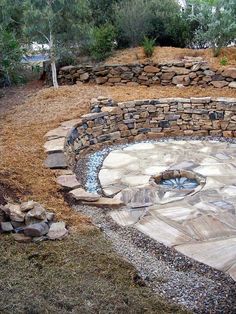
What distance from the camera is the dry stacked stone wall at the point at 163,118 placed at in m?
7.14

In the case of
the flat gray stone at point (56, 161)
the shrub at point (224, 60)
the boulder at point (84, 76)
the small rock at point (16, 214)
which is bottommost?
the flat gray stone at point (56, 161)

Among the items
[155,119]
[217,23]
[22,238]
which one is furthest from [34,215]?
[217,23]

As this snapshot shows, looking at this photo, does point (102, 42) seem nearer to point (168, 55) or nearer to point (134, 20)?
point (134, 20)

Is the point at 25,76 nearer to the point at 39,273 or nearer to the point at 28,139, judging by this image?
the point at 28,139

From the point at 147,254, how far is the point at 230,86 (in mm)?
5340

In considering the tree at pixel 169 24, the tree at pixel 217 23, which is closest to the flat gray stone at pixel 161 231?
the tree at pixel 217 23

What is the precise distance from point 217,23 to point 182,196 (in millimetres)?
5039

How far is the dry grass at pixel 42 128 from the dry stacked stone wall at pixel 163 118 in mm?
362

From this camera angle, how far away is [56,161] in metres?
5.10

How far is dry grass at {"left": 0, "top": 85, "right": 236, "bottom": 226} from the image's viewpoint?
4.27 meters

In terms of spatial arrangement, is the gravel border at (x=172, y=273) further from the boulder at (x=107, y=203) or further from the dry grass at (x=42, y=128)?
the dry grass at (x=42, y=128)

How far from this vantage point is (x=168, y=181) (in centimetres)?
545

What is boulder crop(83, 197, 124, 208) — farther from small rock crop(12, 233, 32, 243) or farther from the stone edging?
the stone edging

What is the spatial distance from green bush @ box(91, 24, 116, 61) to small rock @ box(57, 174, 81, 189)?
495 centimetres
